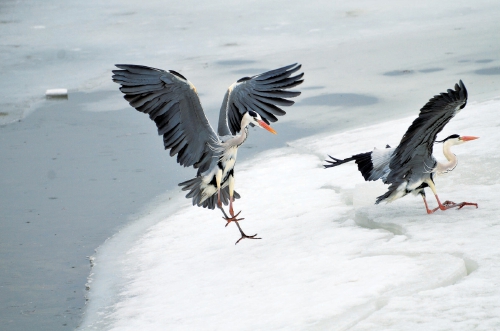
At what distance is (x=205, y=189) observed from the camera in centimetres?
532

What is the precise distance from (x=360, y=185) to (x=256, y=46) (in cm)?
662

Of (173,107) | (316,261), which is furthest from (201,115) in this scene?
(316,261)

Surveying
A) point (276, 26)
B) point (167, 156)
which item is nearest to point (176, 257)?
point (167, 156)

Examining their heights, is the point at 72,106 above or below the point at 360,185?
below

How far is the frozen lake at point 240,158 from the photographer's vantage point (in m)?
4.33

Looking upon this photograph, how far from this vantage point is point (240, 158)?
7.30 meters

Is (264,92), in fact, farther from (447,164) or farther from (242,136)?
(447,164)

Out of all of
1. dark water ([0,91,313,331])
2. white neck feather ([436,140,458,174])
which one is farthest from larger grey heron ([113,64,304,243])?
white neck feather ([436,140,458,174])

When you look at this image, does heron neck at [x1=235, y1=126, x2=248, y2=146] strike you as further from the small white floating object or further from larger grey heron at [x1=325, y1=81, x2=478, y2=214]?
the small white floating object

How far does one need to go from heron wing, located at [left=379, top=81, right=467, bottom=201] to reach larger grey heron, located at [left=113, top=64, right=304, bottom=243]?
2.77 feet

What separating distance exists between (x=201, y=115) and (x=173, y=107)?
0.21 meters

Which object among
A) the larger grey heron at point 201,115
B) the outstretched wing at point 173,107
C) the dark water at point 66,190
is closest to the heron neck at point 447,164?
Result: the larger grey heron at point 201,115

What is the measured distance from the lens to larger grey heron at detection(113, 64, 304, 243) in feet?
16.7

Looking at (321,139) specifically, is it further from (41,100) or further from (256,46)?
(256,46)
